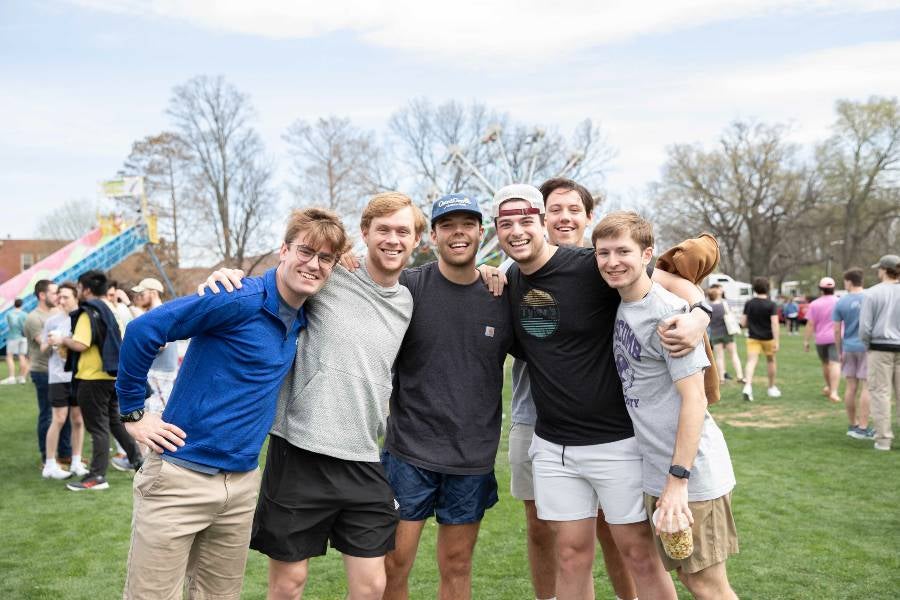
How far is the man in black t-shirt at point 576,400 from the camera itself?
342cm

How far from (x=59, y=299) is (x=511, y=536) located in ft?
19.4

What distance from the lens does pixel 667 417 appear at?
3.20 m

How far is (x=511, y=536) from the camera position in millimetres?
5891

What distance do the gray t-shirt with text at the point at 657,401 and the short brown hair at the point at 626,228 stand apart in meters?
0.25

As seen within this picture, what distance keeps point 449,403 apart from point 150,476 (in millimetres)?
1390

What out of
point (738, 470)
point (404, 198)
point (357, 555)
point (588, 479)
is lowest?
point (738, 470)

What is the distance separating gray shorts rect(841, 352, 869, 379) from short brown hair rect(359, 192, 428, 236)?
8.71 m

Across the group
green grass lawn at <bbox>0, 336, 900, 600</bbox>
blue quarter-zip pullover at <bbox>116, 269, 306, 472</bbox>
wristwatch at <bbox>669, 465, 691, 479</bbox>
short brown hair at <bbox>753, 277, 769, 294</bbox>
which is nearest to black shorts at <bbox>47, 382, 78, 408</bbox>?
green grass lawn at <bbox>0, 336, 900, 600</bbox>

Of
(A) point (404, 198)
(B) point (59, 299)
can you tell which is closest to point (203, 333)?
(A) point (404, 198)

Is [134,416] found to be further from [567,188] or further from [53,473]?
[53,473]

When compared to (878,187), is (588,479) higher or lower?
lower

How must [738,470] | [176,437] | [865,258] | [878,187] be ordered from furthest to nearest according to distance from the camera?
1. [865,258]
2. [878,187]
3. [738,470]
4. [176,437]

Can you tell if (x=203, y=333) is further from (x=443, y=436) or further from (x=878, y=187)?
(x=878, y=187)

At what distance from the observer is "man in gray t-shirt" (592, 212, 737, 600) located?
305 centimetres
